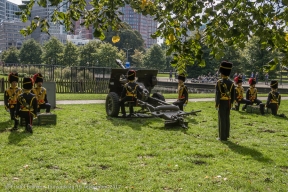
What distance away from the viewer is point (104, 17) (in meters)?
5.46

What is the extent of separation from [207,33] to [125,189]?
2.65 metres

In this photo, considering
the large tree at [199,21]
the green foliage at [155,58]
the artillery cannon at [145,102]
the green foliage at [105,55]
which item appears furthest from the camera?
the green foliage at [155,58]

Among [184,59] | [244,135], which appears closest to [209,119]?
[244,135]

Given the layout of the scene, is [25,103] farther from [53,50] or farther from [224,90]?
[53,50]

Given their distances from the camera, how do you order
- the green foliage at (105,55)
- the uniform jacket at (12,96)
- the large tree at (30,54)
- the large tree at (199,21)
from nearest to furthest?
the large tree at (199,21), the uniform jacket at (12,96), the green foliage at (105,55), the large tree at (30,54)

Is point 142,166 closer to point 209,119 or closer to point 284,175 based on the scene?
point 284,175

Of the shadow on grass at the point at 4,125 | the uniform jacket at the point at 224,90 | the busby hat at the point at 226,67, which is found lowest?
the shadow on grass at the point at 4,125

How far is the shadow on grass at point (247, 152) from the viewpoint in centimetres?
800

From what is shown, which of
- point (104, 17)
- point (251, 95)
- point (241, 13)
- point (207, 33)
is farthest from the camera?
point (251, 95)

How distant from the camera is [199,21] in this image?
16.6ft

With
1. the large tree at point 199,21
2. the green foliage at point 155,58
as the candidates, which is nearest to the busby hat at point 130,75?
the large tree at point 199,21

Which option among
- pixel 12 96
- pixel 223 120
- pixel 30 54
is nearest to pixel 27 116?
pixel 12 96

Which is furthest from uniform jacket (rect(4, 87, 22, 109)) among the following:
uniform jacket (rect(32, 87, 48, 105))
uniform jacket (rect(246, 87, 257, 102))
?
uniform jacket (rect(246, 87, 257, 102))

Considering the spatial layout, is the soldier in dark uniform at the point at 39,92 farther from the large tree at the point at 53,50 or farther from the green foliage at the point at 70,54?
the large tree at the point at 53,50
